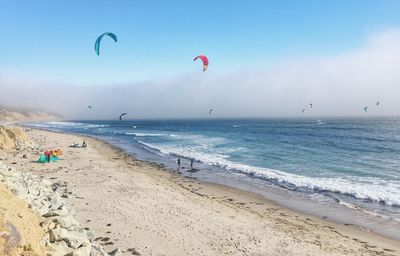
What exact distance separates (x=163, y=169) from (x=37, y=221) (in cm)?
2123

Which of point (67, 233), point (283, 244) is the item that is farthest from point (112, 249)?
point (283, 244)

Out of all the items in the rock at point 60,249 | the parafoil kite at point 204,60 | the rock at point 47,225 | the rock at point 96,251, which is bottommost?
the rock at point 96,251

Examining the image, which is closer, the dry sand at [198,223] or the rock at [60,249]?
the rock at [60,249]

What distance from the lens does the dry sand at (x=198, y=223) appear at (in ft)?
38.4

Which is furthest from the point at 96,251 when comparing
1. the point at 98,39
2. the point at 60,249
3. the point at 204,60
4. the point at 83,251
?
the point at 204,60

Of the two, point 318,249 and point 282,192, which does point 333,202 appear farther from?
point 318,249

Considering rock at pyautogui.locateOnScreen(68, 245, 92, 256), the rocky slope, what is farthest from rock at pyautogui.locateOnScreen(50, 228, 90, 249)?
rock at pyautogui.locateOnScreen(68, 245, 92, 256)

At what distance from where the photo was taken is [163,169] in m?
29.9

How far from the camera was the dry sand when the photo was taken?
461 inches

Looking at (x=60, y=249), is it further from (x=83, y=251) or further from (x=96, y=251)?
(x=96, y=251)

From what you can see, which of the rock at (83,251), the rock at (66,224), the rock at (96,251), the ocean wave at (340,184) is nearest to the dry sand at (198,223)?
the rock at (66,224)

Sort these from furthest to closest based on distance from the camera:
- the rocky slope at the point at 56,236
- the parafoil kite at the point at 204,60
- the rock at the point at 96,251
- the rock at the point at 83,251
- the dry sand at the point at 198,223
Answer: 1. the parafoil kite at the point at 204,60
2. the dry sand at the point at 198,223
3. the rock at the point at 96,251
4. the rock at the point at 83,251
5. the rocky slope at the point at 56,236

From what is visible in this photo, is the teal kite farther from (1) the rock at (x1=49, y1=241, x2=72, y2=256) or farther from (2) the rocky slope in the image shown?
(1) the rock at (x1=49, y1=241, x2=72, y2=256)

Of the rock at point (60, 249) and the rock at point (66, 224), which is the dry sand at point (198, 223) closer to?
the rock at point (66, 224)
